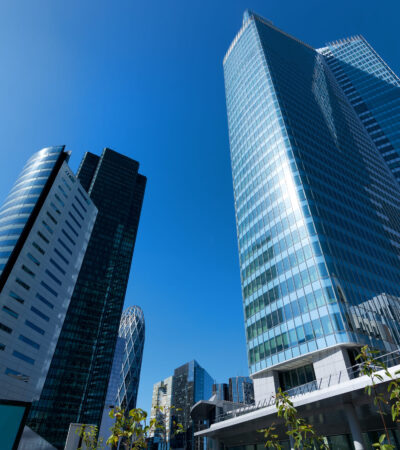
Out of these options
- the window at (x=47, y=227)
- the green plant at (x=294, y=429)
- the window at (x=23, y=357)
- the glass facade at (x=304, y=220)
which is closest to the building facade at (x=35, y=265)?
the window at (x=23, y=357)

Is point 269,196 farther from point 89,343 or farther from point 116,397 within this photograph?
point 116,397

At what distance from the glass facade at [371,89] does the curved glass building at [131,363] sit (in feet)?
546

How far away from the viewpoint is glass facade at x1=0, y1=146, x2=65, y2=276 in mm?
64500

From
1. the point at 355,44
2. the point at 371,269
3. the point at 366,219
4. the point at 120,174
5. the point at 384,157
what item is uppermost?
the point at 355,44

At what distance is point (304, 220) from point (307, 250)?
558cm

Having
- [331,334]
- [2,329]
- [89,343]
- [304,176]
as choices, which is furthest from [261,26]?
[89,343]

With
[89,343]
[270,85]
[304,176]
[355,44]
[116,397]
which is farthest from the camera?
[116,397]

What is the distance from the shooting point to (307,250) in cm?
4631

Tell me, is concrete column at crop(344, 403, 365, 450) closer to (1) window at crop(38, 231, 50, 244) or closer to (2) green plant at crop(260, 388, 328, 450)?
(2) green plant at crop(260, 388, 328, 450)

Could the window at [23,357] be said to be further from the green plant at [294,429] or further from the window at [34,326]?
the green plant at [294,429]

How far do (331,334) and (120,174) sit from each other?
171 metres

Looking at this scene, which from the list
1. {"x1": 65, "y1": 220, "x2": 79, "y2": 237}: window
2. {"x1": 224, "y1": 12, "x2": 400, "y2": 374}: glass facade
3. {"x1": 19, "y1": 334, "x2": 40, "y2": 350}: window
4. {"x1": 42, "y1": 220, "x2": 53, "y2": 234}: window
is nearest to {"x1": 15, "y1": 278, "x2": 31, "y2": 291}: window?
{"x1": 19, "y1": 334, "x2": 40, "y2": 350}: window

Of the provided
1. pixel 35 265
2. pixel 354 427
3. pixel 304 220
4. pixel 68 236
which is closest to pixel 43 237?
pixel 35 265

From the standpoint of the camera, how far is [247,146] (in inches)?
3046
